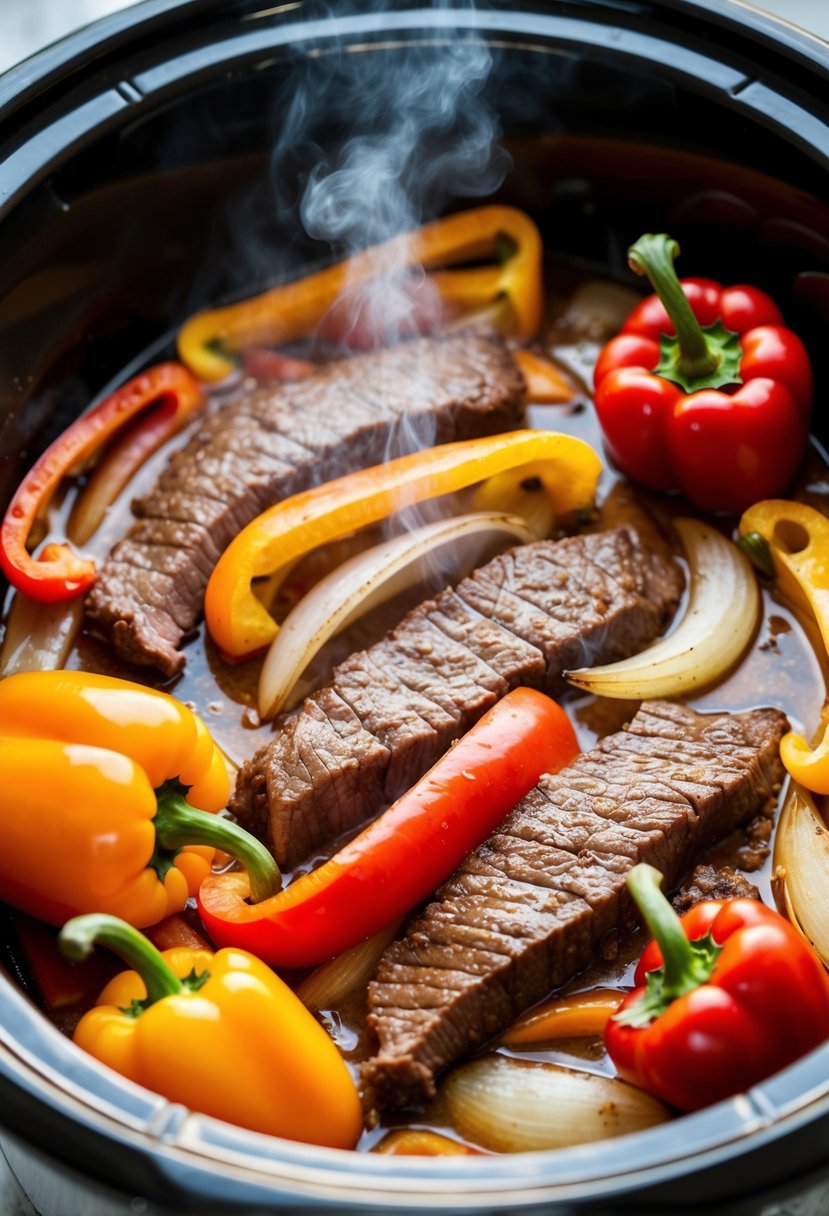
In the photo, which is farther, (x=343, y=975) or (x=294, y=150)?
(x=294, y=150)

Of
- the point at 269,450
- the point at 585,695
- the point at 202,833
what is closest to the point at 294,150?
the point at 269,450

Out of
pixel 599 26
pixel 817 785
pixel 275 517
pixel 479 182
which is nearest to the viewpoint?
pixel 817 785

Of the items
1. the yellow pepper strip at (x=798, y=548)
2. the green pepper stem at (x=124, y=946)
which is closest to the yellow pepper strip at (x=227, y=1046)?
the green pepper stem at (x=124, y=946)

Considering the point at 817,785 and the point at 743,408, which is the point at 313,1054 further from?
the point at 743,408

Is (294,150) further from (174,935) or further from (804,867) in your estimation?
(804,867)

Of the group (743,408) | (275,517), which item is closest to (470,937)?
(275,517)

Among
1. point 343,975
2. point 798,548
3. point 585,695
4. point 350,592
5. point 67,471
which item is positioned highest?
point 67,471
